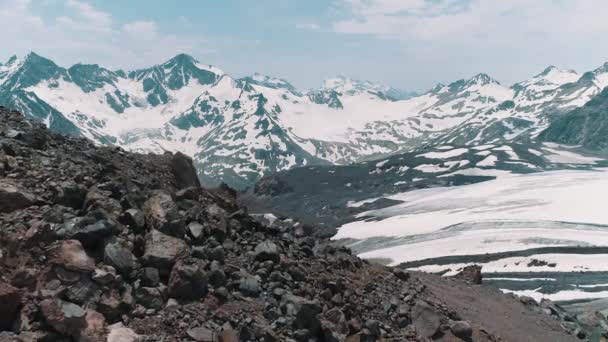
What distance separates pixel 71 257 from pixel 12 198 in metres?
3.72

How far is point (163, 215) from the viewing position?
71.9ft

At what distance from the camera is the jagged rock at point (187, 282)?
1812 cm

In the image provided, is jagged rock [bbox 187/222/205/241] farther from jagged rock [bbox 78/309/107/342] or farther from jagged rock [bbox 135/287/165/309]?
jagged rock [bbox 78/309/107/342]

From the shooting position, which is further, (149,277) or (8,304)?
(149,277)

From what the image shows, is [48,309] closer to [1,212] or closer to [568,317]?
[1,212]

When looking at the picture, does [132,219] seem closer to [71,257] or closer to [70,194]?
[70,194]

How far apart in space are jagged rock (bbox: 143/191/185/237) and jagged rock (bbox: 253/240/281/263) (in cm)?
329

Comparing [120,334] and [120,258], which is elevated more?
[120,258]

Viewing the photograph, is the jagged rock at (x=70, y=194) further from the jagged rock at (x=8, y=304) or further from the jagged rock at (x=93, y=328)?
the jagged rock at (x=93, y=328)

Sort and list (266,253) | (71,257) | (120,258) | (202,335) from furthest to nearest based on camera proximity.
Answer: (266,253) < (120,258) < (71,257) < (202,335)

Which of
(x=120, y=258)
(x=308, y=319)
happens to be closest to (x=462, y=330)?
(x=308, y=319)

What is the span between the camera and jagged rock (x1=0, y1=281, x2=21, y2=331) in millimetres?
14445

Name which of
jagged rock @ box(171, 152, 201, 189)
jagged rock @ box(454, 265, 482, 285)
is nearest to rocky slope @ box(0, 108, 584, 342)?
jagged rock @ box(171, 152, 201, 189)

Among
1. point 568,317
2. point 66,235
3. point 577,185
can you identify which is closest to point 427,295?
point 568,317
